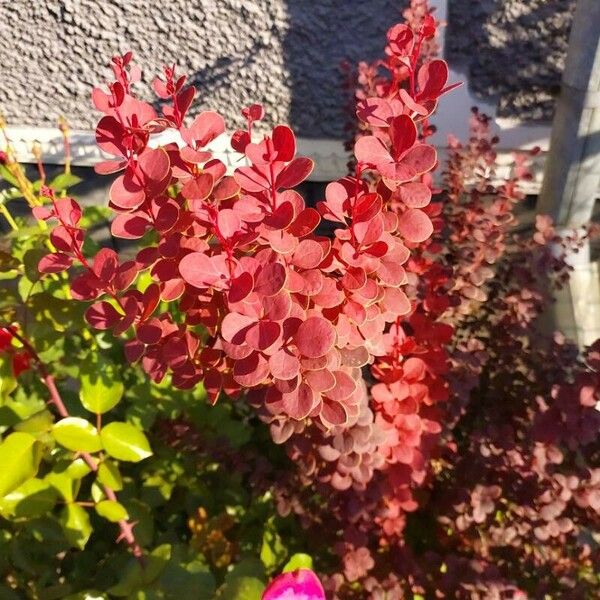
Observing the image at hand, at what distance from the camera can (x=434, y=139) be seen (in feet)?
7.50

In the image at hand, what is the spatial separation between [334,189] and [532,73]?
1.66 meters

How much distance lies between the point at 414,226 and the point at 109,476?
0.72m

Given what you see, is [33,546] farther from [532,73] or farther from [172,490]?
[532,73]

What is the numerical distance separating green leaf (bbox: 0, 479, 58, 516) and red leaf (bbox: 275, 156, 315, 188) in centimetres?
78

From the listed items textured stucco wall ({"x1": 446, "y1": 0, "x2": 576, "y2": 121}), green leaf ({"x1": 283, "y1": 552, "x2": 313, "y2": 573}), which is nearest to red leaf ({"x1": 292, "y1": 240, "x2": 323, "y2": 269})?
green leaf ({"x1": 283, "y1": 552, "x2": 313, "y2": 573})

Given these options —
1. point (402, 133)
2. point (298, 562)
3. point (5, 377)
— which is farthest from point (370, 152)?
point (5, 377)

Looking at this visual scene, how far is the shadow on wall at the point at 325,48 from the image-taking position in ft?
6.81

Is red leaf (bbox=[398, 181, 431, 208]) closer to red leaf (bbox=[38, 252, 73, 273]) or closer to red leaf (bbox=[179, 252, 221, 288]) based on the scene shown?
red leaf (bbox=[179, 252, 221, 288])

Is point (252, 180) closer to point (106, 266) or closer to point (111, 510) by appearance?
point (106, 266)

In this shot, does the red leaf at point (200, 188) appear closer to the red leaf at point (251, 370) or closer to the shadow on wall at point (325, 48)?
the red leaf at point (251, 370)

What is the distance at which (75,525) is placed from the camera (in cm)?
114

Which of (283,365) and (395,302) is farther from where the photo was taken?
(395,302)

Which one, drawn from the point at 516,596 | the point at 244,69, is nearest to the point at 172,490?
the point at 516,596

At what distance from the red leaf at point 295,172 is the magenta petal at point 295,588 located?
1.45 ft
